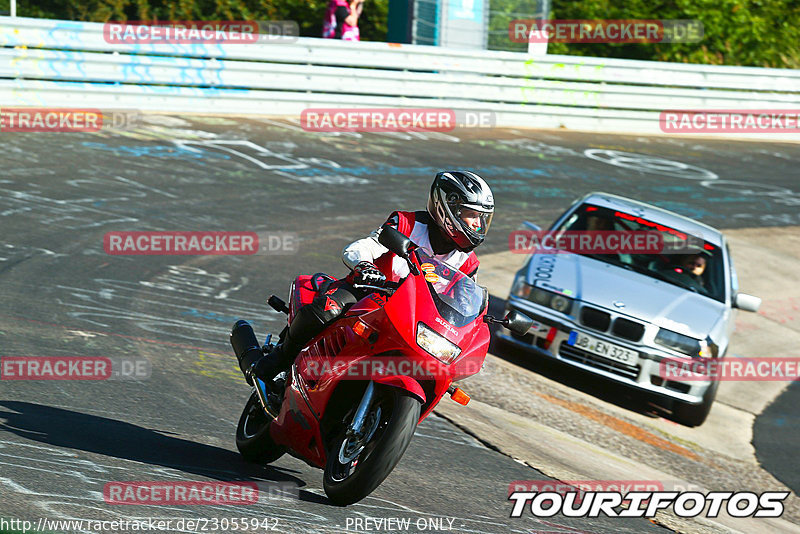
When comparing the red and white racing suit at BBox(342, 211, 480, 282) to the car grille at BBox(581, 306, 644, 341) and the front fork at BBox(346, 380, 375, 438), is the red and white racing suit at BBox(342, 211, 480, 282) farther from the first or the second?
the car grille at BBox(581, 306, 644, 341)

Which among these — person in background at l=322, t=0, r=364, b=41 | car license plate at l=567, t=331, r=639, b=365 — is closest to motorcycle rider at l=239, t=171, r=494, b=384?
car license plate at l=567, t=331, r=639, b=365

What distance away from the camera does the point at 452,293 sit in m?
4.83

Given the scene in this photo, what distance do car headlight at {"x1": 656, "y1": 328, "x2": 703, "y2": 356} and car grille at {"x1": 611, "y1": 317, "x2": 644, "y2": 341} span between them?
171 mm

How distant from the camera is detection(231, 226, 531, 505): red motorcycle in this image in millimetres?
4609

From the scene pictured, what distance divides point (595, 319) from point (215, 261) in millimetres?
4121

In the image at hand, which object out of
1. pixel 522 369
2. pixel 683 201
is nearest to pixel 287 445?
pixel 522 369

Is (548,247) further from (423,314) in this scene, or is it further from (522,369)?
(423,314)

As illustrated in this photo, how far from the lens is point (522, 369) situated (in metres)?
9.45

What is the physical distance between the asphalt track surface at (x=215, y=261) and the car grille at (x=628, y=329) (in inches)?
103

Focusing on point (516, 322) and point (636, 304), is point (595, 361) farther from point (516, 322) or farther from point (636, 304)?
point (516, 322)

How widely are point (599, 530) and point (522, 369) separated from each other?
3839mm

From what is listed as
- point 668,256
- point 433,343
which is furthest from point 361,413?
point 668,256

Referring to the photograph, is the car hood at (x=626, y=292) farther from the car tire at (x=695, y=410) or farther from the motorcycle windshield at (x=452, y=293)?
the motorcycle windshield at (x=452, y=293)

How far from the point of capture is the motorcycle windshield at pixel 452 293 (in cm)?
476
